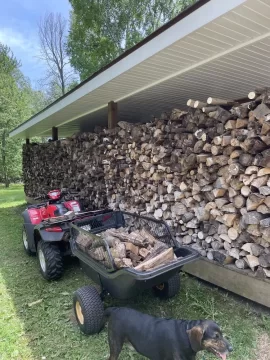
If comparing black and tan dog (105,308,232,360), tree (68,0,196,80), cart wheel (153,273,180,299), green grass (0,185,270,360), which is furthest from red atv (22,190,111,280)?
tree (68,0,196,80)

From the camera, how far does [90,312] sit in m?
2.26

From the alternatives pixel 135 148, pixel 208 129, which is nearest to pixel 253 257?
pixel 208 129

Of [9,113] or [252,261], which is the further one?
[9,113]

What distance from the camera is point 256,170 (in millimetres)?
2506

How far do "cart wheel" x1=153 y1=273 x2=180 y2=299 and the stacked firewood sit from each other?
1.43ft

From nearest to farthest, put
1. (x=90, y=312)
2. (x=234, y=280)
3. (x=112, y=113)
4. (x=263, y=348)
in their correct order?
(x=263, y=348) → (x=90, y=312) → (x=234, y=280) → (x=112, y=113)

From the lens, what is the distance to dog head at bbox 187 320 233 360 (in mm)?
1592

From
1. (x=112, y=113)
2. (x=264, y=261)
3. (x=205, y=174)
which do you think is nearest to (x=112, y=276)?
(x=264, y=261)

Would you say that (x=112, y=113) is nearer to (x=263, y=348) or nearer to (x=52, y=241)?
(x=52, y=241)

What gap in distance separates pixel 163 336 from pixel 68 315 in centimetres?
127

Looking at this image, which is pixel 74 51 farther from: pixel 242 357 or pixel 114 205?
pixel 242 357

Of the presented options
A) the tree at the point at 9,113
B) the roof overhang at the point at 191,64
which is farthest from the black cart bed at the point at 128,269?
the tree at the point at 9,113

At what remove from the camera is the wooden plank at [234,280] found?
257 centimetres

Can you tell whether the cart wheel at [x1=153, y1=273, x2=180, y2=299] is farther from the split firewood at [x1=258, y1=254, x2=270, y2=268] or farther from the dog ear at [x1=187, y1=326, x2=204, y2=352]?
the dog ear at [x1=187, y1=326, x2=204, y2=352]
